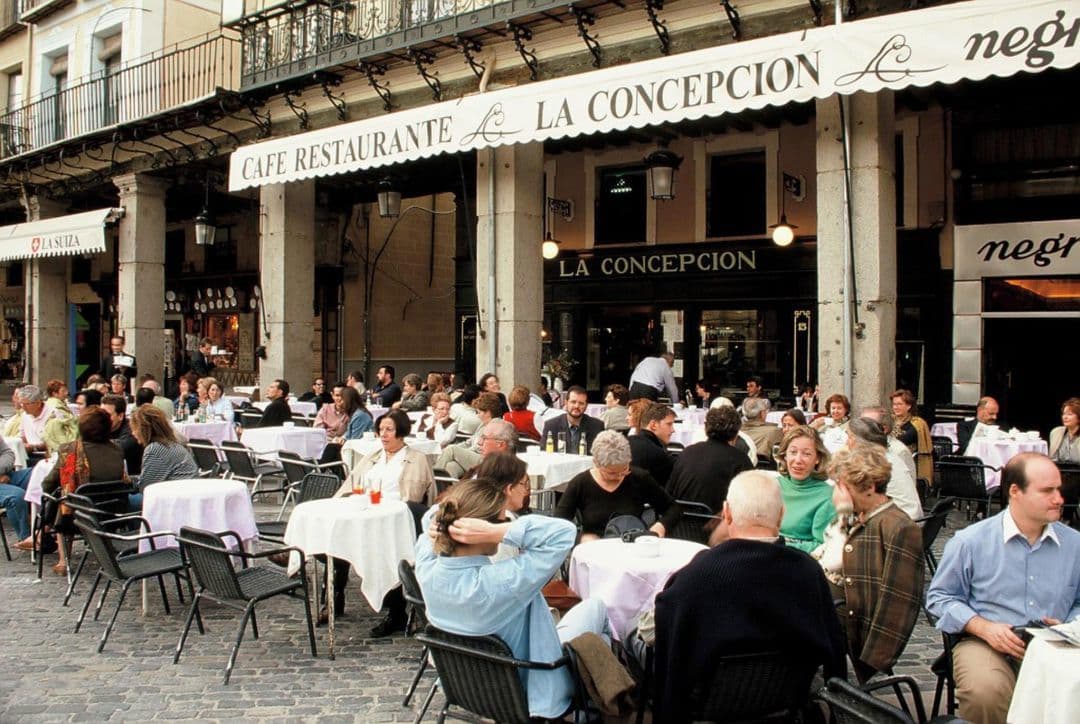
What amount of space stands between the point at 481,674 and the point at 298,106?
13829mm

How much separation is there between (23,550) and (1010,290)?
1385cm

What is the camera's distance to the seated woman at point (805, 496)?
208 inches

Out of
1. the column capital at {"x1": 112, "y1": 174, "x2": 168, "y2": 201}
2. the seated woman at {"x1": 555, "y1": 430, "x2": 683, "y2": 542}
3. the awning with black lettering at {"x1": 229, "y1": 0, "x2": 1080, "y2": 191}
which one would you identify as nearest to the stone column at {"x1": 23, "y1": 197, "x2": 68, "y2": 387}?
the column capital at {"x1": 112, "y1": 174, "x2": 168, "y2": 201}

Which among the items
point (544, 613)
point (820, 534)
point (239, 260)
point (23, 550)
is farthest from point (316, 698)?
point (239, 260)

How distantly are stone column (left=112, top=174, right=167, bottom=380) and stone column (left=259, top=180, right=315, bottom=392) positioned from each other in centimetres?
383

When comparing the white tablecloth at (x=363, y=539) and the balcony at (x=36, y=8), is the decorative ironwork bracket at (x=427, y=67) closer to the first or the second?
the white tablecloth at (x=363, y=539)

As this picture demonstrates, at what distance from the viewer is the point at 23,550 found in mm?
8469

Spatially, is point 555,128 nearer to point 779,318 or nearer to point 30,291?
point 779,318

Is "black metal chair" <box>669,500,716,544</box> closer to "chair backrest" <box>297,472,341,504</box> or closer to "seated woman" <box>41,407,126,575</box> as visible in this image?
"chair backrest" <box>297,472,341,504</box>

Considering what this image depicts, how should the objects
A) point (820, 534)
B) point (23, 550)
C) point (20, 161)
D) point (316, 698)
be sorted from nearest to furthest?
point (316, 698) < point (820, 534) < point (23, 550) < point (20, 161)

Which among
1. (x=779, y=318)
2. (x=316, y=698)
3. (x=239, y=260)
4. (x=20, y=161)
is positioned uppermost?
(x=20, y=161)

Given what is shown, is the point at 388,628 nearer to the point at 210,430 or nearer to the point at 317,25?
the point at 210,430

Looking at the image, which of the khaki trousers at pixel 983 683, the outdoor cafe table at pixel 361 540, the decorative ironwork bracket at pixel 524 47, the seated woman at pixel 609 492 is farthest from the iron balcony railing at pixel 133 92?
the khaki trousers at pixel 983 683

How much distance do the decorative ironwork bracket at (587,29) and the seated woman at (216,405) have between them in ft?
22.6
